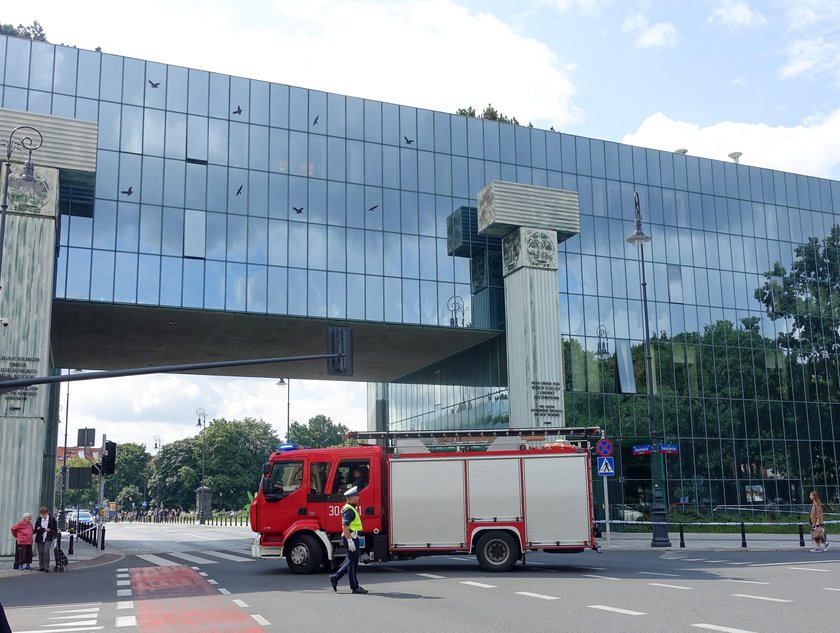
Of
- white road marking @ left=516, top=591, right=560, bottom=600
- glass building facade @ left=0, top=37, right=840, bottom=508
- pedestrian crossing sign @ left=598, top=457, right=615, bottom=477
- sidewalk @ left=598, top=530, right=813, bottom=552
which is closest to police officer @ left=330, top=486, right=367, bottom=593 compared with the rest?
white road marking @ left=516, top=591, right=560, bottom=600

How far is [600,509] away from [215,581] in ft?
78.6

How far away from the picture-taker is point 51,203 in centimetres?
3005

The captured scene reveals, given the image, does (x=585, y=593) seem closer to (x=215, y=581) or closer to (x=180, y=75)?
(x=215, y=581)

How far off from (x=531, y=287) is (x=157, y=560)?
18.7 metres

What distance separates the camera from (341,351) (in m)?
21.8

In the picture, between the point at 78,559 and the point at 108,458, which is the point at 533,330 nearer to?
the point at 108,458

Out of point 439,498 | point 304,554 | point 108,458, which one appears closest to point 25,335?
point 108,458

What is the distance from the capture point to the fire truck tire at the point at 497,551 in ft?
61.3

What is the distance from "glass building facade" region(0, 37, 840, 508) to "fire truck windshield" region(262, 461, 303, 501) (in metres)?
15.2

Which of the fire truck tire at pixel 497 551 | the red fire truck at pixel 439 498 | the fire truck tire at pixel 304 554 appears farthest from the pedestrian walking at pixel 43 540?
the fire truck tire at pixel 497 551

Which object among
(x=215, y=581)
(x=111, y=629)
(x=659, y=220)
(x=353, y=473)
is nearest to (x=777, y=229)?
(x=659, y=220)

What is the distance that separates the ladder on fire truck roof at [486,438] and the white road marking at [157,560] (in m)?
7.50

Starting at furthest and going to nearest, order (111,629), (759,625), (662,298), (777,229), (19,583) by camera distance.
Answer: (777,229) < (662,298) < (19,583) < (111,629) < (759,625)

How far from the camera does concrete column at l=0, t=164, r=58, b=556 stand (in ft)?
91.9
